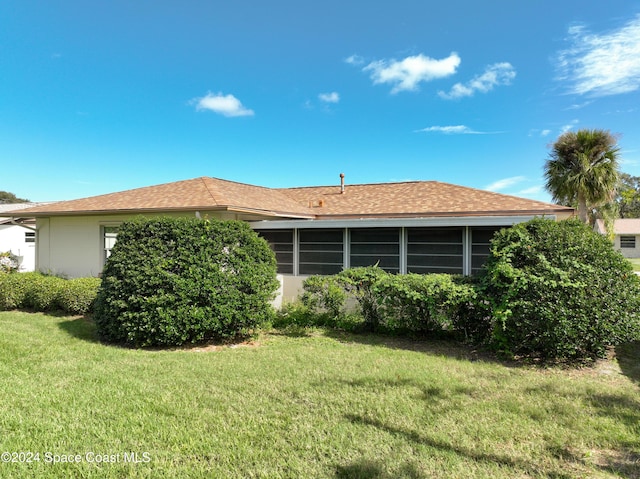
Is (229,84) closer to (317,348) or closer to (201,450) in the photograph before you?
(317,348)

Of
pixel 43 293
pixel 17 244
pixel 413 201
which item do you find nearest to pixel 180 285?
pixel 43 293

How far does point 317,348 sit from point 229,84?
1403 cm

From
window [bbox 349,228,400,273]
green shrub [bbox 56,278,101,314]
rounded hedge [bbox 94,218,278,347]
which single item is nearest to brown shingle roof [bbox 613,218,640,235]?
window [bbox 349,228,400,273]

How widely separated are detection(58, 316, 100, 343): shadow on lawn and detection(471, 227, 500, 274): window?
27.3 feet

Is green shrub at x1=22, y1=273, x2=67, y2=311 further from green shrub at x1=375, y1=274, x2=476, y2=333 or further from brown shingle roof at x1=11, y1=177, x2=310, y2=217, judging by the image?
green shrub at x1=375, y1=274, x2=476, y2=333

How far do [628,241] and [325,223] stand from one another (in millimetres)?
43474

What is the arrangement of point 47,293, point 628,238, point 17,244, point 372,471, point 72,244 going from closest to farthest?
point 372,471, point 47,293, point 72,244, point 17,244, point 628,238

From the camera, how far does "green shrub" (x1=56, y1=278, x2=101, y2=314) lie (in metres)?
9.12

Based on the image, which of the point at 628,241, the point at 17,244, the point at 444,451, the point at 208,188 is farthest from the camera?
the point at 628,241

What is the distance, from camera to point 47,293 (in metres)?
9.54

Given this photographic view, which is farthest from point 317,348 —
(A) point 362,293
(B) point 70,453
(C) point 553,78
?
(C) point 553,78

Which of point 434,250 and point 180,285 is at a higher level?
point 434,250

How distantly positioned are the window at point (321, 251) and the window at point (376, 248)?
358 millimetres

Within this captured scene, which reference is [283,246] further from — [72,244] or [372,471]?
[372,471]
